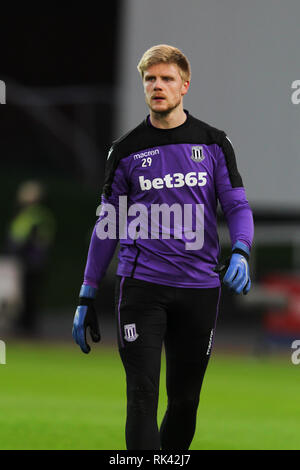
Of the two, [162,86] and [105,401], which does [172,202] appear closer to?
[162,86]

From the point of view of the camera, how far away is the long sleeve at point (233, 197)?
607 cm

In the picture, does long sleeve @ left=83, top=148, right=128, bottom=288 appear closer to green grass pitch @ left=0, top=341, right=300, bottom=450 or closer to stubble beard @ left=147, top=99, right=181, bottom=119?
stubble beard @ left=147, top=99, right=181, bottom=119

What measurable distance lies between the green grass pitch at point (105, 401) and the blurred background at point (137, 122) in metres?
1.16

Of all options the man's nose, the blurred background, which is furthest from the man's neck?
the blurred background

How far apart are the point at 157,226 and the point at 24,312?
11.6 metres

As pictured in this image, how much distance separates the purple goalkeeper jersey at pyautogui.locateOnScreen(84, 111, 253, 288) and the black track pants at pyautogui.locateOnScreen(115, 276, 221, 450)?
86 millimetres

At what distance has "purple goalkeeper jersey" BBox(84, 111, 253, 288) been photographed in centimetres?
601

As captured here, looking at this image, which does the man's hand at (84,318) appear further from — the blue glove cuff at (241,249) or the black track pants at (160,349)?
the blue glove cuff at (241,249)

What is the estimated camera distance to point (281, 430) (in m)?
8.83

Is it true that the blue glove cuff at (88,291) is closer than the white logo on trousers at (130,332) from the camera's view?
No

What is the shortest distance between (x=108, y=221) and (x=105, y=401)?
469 centimetres

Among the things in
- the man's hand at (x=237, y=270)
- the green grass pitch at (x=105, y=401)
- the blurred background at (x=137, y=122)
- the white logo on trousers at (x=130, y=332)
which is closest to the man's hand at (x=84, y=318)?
the white logo on trousers at (x=130, y=332)
